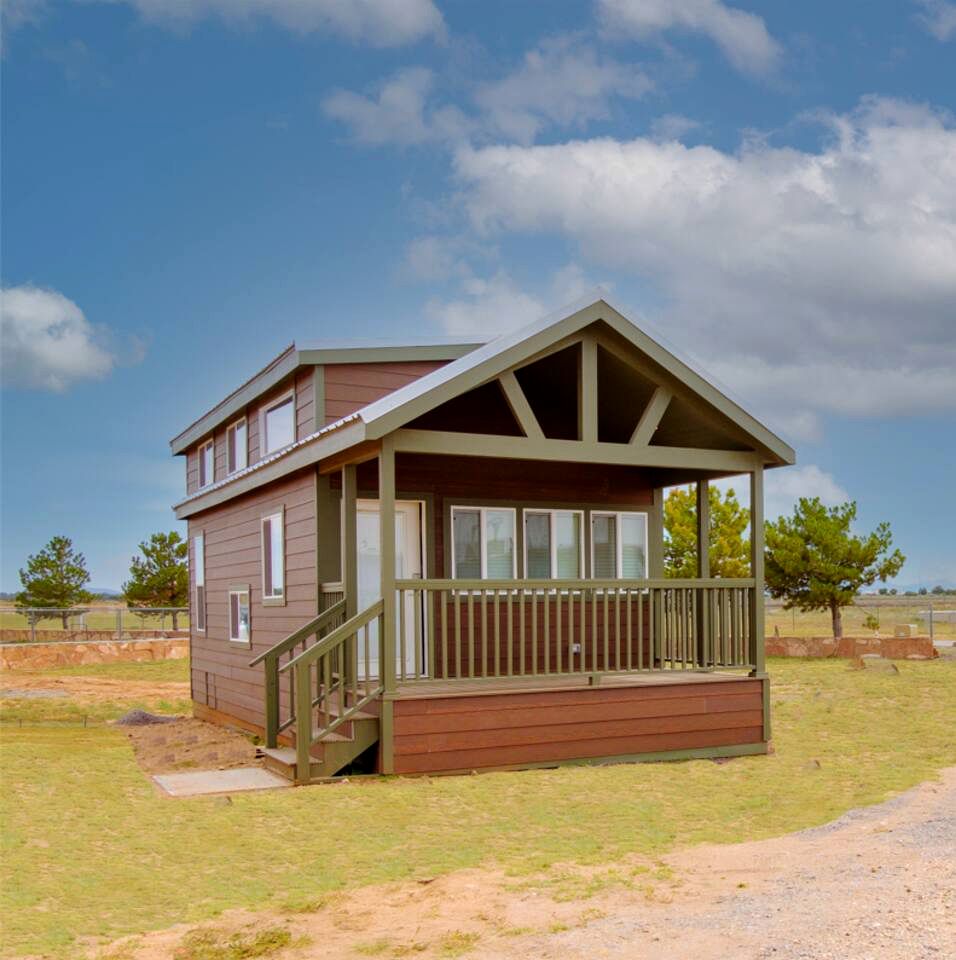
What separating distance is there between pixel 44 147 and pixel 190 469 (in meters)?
12.8

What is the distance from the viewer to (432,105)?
26188mm

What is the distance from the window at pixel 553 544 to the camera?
43.6 feet

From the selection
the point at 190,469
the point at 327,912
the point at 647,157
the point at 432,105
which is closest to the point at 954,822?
the point at 327,912

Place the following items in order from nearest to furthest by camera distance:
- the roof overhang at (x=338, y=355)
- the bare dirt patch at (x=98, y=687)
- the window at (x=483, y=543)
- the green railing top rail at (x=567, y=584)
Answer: the green railing top rail at (x=567, y=584)
the roof overhang at (x=338, y=355)
the window at (x=483, y=543)
the bare dirt patch at (x=98, y=687)

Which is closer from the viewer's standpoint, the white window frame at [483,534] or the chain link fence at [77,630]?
the white window frame at [483,534]

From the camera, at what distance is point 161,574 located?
3694 centimetres

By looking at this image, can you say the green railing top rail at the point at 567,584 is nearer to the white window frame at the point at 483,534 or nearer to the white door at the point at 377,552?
the white door at the point at 377,552

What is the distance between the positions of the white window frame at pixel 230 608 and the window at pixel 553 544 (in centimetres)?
376

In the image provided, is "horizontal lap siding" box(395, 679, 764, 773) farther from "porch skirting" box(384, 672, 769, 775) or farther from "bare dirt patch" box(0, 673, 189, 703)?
"bare dirt patch" box(0, 673, 189, 703)

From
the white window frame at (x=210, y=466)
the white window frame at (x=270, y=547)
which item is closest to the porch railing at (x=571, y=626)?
the white window frame at (x=270, y=547)

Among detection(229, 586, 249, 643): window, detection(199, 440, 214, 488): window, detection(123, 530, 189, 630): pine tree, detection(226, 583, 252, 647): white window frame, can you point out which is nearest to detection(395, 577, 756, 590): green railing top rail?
detection(226, 583, 252, 647): white window frame

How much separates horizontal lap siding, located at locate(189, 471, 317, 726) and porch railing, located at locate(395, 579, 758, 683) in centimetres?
132

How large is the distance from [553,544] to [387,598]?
13.2 ft

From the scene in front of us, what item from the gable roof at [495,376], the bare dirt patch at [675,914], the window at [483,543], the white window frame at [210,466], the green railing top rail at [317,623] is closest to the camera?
the bare dirt patch at [675,914]
